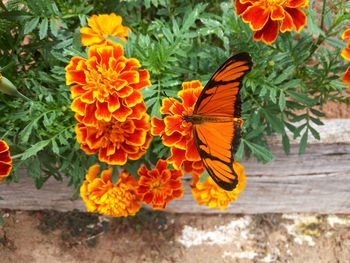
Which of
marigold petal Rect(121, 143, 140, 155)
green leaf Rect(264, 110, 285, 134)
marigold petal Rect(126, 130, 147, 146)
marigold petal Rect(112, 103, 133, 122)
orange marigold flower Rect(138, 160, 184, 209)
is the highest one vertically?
marigold petal Rect(112, 103, 133, 122)

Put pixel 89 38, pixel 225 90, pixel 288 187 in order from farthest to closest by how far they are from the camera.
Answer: pixel 288 187
pixel 89 38
pixel 225 90

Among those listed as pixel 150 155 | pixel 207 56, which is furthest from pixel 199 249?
pixel 207 56

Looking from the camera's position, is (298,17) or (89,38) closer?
(298,17)

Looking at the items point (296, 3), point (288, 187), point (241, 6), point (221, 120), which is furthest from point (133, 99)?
point (288, 187)

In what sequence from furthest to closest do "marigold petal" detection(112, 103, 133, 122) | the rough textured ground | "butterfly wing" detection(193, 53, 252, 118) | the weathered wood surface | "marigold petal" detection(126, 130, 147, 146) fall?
the rough textured ground → the weathered wood surface → "marigold petal" detection(126, 130, 147, 146) → "marigold petal" detection(112, 103, 133, 122) → "butterfly wing" detection(193, 53, 252, 118)

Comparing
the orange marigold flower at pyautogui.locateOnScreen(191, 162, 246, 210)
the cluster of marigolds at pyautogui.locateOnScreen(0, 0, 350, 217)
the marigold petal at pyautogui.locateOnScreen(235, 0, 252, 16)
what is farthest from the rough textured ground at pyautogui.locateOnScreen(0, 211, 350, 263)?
the marigold petal at pyautogui.locateOnScreen(235, 0, 252, 16)

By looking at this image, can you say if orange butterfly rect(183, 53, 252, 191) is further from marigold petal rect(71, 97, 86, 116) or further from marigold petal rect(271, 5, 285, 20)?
marigold petal rect(71, 97, 86, 116)

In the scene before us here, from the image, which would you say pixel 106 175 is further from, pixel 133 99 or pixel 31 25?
pixel 31 25

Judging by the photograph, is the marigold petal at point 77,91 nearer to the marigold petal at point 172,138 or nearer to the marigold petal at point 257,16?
the marigold petal at point 172,138
